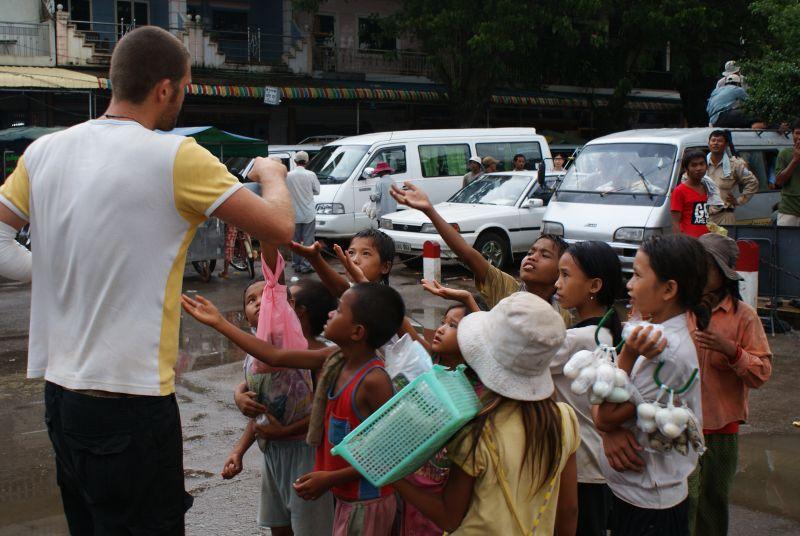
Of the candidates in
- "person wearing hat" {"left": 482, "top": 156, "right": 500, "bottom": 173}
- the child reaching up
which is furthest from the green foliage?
the child reaching up

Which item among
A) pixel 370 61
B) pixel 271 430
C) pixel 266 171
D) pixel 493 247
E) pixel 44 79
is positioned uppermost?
pixel 370 61

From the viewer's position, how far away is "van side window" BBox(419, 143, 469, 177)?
16781mm

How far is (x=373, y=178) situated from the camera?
15961 millimetres

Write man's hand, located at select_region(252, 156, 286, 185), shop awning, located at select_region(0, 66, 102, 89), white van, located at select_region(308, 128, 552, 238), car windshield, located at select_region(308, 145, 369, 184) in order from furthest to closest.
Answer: shop awning, located at select_region(0, 66, 102, 89) → car windshield, located at select_region(308, 145, 369, 184) → white van, located at select_region(308, 128, 552, 238) → man's hand, located at select_region(252, 156, 286, 185)

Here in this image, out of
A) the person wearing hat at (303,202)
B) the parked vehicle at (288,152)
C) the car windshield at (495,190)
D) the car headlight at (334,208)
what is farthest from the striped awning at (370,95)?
the car windshield at (495,190)

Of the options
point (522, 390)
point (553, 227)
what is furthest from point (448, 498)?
point (553, 227)

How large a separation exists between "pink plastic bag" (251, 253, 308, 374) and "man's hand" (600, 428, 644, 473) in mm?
1230

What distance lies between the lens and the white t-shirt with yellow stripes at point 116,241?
8.52 feet

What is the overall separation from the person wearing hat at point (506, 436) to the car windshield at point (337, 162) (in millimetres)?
13591

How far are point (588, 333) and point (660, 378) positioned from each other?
0.45 metres

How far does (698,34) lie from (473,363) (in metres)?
26.0

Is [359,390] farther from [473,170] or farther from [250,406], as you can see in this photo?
[473,170]

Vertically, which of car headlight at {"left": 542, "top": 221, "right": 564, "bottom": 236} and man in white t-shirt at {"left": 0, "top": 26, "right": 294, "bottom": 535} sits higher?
man in white t-shirt at {"left": 0, "top": 26, "right": 294, "bottom": 535}

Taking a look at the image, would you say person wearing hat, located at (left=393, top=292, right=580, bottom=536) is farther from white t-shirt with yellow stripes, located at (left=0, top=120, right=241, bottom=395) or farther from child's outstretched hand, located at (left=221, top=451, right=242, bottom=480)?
child's outstretched hand, located at (left=221, top=451, right=242, bottom=480)
